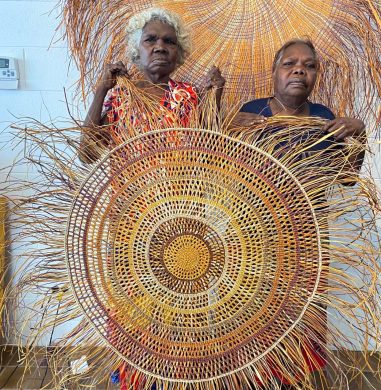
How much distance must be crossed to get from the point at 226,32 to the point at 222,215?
0.85 meters

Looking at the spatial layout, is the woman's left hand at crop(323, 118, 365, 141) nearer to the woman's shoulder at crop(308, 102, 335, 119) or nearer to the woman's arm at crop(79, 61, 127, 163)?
the woman's shoulder at crop(308, 102, 335, 119)

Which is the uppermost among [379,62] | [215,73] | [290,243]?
[379,62]

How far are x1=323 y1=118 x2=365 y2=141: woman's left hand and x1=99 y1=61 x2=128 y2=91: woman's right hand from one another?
0.39 metres

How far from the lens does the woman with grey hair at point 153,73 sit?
92cm

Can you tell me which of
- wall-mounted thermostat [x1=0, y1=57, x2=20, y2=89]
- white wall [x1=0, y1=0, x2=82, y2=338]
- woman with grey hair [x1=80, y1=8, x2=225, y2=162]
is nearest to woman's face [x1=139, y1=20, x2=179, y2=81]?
woman with grey hair [x1=80, y1=8, x2=225, y2=162]

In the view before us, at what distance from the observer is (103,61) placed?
1.46 metres

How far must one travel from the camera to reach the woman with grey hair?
3.03ft

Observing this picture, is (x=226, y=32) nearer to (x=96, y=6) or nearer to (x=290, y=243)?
(x=96, y=6)

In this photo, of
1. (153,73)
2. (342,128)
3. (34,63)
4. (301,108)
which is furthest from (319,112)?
(34,63)

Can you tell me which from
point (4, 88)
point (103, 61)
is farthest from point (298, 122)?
point (4, 88)

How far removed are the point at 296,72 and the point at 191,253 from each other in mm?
474

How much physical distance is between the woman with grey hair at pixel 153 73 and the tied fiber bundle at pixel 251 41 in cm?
32

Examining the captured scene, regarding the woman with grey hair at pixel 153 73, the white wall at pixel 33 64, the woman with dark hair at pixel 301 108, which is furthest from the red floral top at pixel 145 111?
the white wall at pixel 33 64

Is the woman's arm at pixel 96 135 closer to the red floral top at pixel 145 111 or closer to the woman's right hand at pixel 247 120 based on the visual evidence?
the red floral top at pixel 145 111
